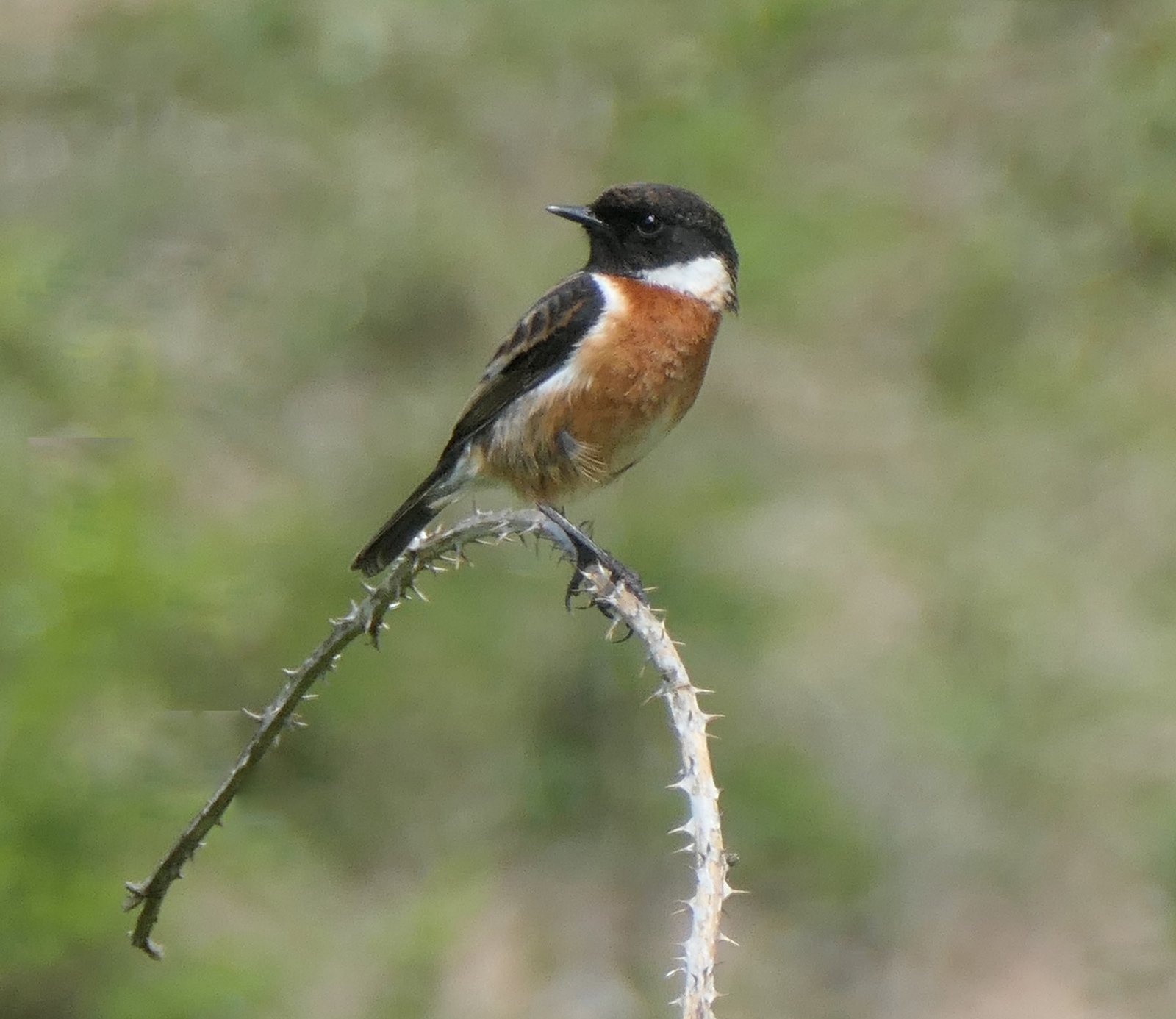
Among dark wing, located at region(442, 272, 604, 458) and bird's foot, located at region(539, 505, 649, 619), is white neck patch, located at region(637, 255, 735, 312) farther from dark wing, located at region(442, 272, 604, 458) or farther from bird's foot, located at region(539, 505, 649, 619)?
bird's foot, located at region(539, 505, 649, 619)

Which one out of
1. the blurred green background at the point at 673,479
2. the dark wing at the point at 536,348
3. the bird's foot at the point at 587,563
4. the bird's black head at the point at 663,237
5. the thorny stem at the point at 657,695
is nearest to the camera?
the thorny stem at the point at 657,695

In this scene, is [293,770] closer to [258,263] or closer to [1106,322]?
[258,263]

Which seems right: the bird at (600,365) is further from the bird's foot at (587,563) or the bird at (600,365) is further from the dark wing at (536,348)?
the bird's foot at (587,563)

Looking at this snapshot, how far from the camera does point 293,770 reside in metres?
Answer: 7.78

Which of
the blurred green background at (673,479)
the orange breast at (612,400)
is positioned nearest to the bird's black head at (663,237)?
the orange breast at (612,400)

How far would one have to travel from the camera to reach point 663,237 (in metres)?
4.95

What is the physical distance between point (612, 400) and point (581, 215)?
60 cm

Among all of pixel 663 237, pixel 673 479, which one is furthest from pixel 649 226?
pixel 673 479

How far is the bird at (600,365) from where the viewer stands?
4.62 metres

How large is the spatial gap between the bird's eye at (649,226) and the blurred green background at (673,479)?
1575mm

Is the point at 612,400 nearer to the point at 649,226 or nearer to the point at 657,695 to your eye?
the point at 649,226

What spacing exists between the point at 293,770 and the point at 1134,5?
4.63m

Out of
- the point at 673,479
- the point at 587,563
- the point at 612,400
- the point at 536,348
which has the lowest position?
the point at 587,563

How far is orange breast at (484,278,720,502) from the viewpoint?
4.60 meters
